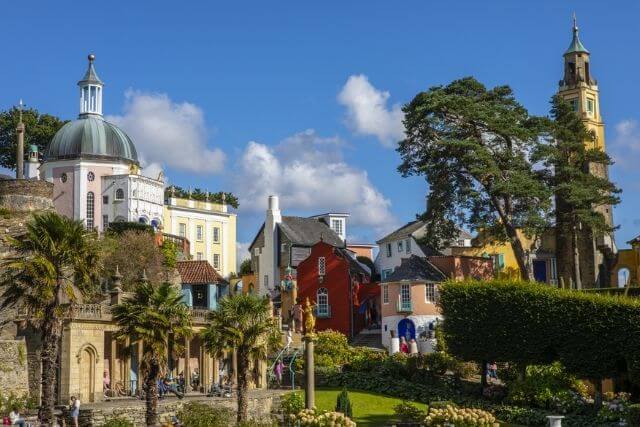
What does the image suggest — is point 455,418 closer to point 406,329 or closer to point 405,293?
point 406,329

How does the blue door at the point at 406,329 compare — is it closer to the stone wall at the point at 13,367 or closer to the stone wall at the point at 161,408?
the stone wall at the point at 161,408

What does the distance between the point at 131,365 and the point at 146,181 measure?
33.6m

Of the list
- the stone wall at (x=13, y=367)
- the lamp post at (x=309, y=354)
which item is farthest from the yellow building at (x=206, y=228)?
the lamp post at (x=309, y=354)

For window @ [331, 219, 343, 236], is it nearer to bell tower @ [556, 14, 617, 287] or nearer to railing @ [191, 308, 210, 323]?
bell tower @ [556, 14, 617, 287]

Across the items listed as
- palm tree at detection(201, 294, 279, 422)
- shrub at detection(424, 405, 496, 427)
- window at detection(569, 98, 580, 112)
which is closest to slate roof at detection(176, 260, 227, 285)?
palm tree at detection(201, 294, 279, 422)

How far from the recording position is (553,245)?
86.5 meters

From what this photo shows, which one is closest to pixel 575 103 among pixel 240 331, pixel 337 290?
pixel 337 290

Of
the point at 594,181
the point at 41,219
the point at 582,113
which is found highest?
the point at 582,113

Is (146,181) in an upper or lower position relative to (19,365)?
upper

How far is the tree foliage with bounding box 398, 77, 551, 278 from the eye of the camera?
2665 inches

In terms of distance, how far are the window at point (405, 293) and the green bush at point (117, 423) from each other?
107ft

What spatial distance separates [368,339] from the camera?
76.2m

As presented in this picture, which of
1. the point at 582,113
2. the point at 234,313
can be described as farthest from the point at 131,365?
the point at 582,113

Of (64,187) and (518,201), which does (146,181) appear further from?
(518,201)
